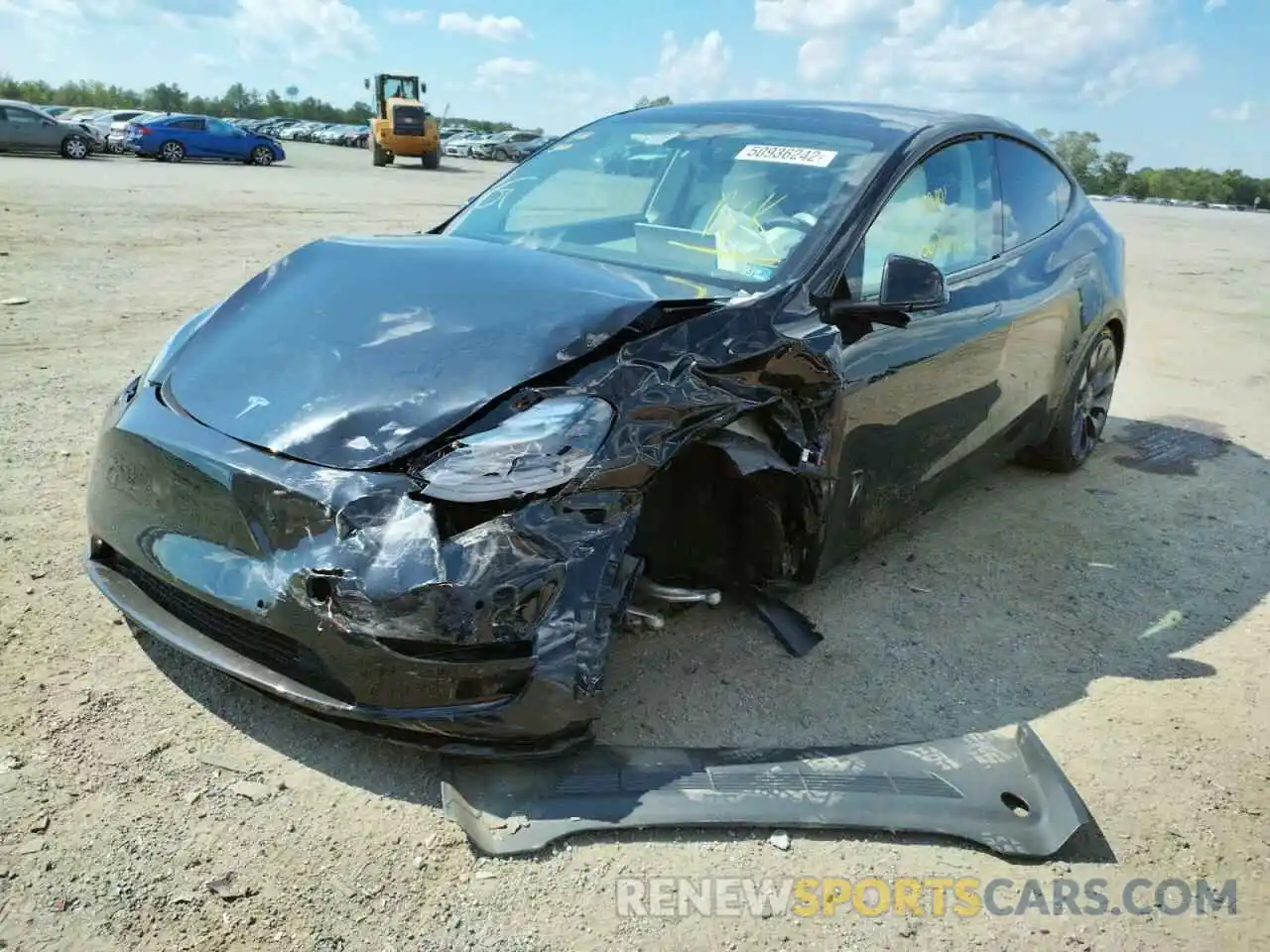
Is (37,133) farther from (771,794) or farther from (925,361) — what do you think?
(771,794)

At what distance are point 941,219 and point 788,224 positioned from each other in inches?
31.8

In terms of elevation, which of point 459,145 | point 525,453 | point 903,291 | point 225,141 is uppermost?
point 459,145

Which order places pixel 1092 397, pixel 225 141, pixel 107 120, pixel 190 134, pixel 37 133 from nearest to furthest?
pixel 1092 397
pixel 37 133
pixel 190 134
pixel 225 141
pixel 107 120

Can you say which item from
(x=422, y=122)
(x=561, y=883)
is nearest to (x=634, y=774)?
(x=561, y=883)

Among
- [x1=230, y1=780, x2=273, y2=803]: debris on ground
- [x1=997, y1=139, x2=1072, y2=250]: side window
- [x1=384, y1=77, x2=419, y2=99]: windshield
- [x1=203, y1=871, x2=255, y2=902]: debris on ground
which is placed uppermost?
[x1=384, y1=77, x2=419, y2=99]: windshield

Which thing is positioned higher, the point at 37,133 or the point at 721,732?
the point at 37,133

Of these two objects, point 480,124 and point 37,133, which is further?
point 480,124

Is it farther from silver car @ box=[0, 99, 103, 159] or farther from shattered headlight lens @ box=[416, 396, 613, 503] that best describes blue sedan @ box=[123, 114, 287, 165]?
shattered headlight lens @ box=[416, 396, 613, 503]

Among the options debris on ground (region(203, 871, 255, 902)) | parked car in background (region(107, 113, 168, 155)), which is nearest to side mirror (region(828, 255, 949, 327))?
debris on ground (region(203, 871, 255, 902))

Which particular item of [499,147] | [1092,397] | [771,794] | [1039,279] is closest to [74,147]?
[499,147]

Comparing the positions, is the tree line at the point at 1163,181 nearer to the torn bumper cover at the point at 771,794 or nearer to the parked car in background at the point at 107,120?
the parked car in background at the point at 107,120

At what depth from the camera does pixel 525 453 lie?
8.02 ft

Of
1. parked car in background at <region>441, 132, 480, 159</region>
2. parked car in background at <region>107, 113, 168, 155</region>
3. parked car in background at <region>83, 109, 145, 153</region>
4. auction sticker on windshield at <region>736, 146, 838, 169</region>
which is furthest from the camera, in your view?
parked car in background at <region>441, 132, 480, 159</region>

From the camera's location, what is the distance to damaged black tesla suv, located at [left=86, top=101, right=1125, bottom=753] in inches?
92.7
